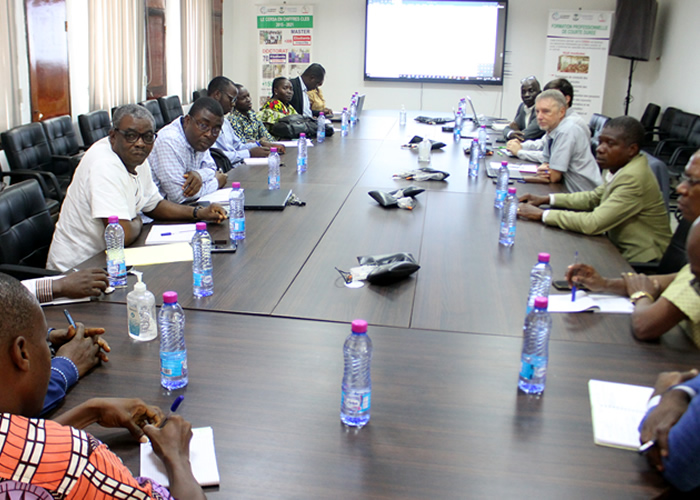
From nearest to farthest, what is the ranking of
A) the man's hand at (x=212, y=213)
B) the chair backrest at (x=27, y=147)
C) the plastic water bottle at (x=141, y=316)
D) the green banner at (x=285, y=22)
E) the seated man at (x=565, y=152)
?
1. the plastic water bottle at (x=141, y=316)
2. the man's hand at (x=212, y=213)
3. the seated man at (x=565, y=152)
4. the chair backrest at (x=27, y=147)
5. the green banner at (x=285, y=22)

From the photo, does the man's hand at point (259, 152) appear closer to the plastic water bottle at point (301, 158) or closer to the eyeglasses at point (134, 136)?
the plastic water bottle at point (301, 158)

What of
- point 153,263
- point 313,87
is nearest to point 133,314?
point 153,263

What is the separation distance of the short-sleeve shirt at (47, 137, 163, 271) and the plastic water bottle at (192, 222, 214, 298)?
59cm

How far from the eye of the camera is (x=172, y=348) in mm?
1516

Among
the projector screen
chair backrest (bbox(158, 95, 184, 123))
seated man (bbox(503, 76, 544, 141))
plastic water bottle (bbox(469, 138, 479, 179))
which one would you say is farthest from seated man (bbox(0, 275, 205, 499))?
the projector screen

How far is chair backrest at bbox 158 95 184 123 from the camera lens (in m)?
6.57

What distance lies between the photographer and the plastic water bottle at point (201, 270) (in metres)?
2.03

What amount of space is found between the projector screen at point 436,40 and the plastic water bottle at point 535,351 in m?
8.24

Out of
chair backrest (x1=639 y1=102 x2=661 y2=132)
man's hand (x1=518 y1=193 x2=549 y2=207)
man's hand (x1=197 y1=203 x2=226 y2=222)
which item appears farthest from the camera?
chair backrest (x1=639 y1=102 x2=661 y2=132)

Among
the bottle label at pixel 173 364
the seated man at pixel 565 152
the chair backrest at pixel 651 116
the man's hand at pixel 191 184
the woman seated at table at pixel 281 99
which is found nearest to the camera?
the bottle label at pixel 173 364

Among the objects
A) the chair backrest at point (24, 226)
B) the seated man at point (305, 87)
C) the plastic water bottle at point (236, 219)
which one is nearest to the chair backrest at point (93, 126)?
the seated man at point (305, 87)

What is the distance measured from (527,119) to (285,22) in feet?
15.3

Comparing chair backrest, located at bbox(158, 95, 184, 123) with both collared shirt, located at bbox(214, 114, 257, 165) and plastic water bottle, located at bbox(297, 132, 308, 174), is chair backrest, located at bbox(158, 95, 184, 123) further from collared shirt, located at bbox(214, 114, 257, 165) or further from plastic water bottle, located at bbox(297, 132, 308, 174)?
plastic water bottle, located at bbox(297, 132, 308, 174)

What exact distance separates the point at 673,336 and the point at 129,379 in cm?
154
